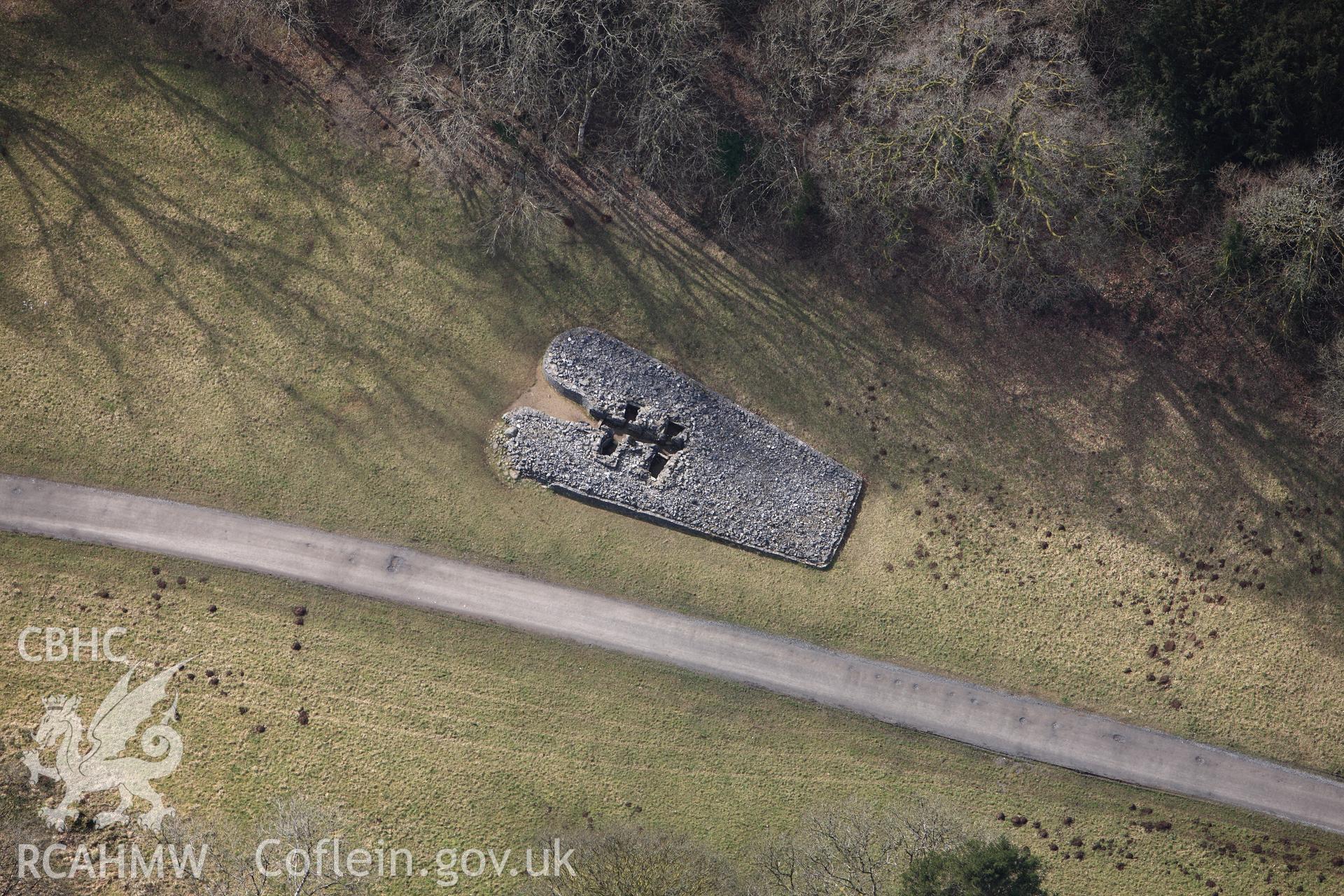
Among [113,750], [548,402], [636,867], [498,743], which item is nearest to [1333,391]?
[548,402]

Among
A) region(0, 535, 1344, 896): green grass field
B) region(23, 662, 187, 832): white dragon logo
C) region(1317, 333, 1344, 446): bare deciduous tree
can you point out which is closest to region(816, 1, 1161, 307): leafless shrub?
region(1317, 333, 1344, 446): bare deciduous tree

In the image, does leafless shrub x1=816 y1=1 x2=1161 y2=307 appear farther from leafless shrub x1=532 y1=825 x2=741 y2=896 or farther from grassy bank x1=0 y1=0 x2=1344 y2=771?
leafless shrub x1=532 y1=825 x2=741 y2=896

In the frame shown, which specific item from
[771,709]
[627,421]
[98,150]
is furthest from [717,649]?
[98,150]

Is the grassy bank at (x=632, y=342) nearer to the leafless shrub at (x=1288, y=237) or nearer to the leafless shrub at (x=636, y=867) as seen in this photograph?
the leafless shrub at (x=1288, y=237)

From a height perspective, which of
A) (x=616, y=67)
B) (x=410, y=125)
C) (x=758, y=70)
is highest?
(x=758, y=70)

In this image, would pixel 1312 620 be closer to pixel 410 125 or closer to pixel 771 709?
pixel 771 709
